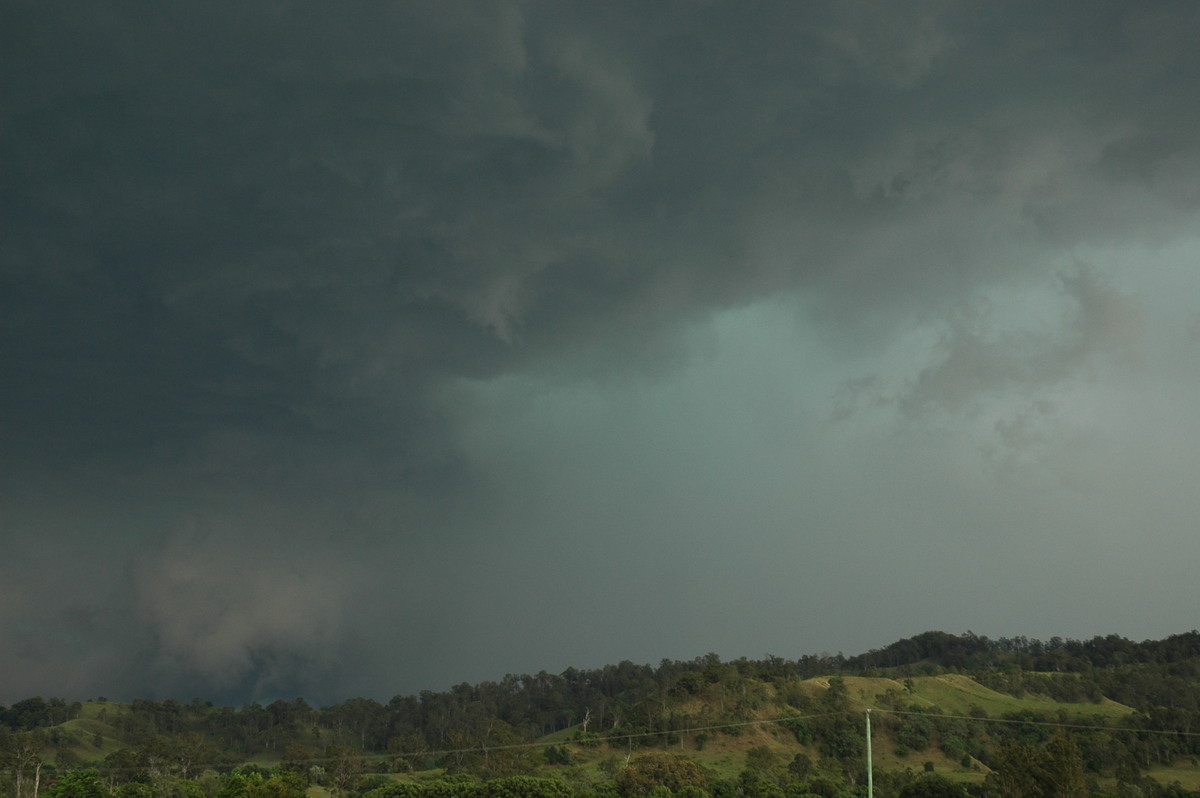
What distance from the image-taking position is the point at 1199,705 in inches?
7047

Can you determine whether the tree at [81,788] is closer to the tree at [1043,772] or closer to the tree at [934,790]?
the tree at [934,790]

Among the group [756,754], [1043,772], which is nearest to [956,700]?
[756,754]

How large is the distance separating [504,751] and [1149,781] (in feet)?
314

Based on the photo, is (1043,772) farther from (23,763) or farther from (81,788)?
(23,763)

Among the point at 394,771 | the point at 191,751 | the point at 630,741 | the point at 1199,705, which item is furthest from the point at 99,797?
the point at 1199,705

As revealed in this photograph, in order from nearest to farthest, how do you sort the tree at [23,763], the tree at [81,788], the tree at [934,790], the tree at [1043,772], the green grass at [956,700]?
1. the tree at [1043,772]
2. the tree at [934,790]
3. the tree at [81,788]
4. the tree at [23,763]
5. the green grass at [956,700]

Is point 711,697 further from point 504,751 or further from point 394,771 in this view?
point 394,771

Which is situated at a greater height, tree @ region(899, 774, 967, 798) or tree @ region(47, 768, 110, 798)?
tree @ region(47, 768, 110, 798)

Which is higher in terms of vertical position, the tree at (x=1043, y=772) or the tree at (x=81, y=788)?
the tree at (x=1043, y=772)

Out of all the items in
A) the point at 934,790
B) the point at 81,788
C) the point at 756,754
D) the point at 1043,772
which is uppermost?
the point at 1043,772

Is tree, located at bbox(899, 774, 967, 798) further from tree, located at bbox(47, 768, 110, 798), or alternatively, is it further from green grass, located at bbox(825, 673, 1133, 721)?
tree, located at bbox(47, 768, 110, 798)

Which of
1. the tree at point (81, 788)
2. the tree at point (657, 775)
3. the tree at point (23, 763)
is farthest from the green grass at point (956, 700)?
the tree at point (23, 763)

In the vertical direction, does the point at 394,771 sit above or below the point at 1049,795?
below

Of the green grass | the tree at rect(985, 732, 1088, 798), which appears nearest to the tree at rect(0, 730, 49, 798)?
the tree at rect(985, 732, 1088, 798)
